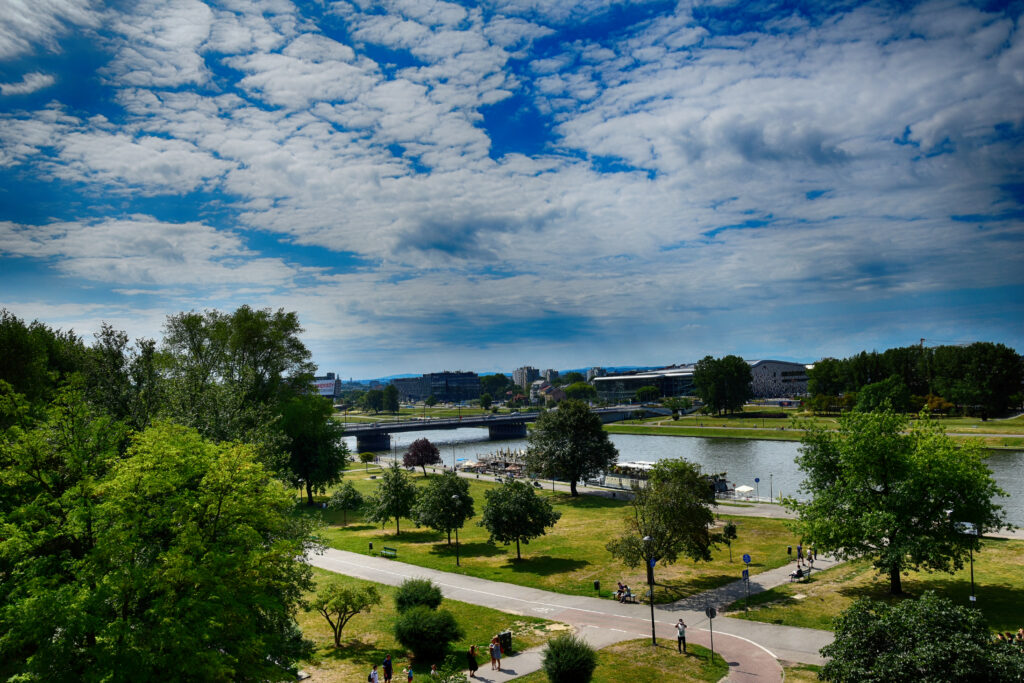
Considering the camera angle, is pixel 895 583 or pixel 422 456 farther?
pixel 422 456

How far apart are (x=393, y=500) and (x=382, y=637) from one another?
64.6 ft

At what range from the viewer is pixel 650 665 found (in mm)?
22406

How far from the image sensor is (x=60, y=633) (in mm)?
13977

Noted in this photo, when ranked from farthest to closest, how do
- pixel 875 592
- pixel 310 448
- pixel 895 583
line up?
pixel 310 448 < pixel 875 592 < pixel 895 583

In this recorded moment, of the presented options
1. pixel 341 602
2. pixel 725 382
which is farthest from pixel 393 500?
pixel 725 382

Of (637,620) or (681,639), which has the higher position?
(681,639)

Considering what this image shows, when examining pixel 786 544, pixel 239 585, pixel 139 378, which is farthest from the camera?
pixel 786 544

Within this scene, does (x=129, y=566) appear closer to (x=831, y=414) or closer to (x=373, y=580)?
(x=373, y=580)

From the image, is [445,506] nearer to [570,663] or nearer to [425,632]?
[425,632]

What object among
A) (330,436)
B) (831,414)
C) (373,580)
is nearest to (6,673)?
(373,580)

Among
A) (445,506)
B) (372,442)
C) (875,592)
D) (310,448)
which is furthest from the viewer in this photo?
(372,442)

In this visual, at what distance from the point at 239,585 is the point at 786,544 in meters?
35.0

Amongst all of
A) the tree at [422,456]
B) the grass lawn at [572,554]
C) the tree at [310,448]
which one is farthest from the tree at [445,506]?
the tree at [422,456]

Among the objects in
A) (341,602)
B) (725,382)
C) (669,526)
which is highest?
(725,382)
